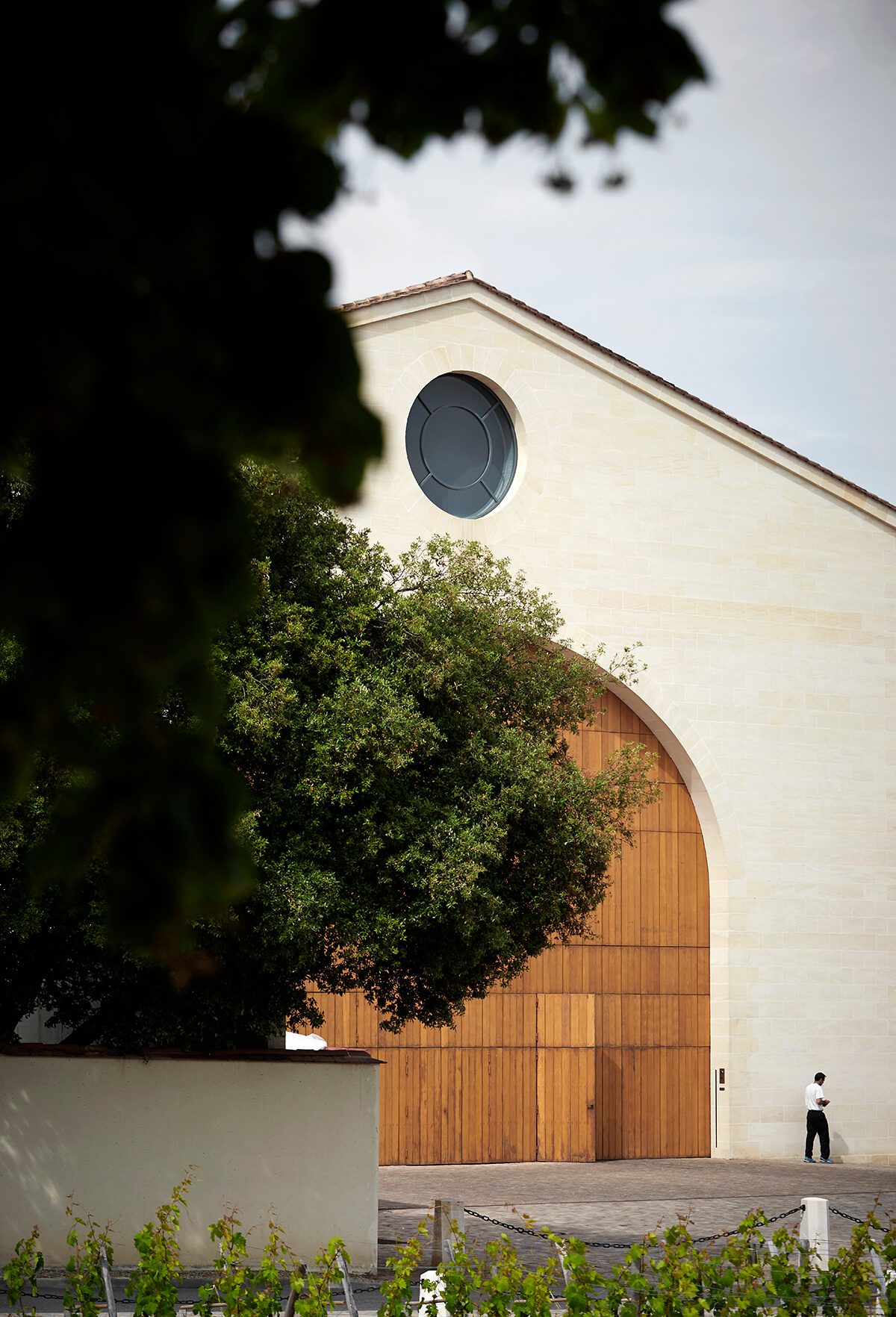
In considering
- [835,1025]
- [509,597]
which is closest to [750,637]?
[835,1025]

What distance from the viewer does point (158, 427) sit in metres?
1.96

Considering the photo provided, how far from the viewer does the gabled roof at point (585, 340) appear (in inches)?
931

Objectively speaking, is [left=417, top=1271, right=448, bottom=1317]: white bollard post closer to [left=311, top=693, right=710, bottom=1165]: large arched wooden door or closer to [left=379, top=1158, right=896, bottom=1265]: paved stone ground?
[left=379, top=1158, right=896, bottom=1265]: paved stone ground

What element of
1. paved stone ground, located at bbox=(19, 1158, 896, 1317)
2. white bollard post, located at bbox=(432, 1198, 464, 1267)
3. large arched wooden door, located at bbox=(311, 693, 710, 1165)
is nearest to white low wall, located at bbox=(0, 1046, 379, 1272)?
paved stone ground, located at bbox=(19, 1158, 896, 1317)

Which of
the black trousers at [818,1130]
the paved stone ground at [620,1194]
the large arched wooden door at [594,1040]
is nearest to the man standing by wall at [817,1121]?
the black trousers at [818,1130]

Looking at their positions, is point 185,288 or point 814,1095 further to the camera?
point 814,1095

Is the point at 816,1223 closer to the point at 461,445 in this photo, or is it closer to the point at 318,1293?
the point at 318,1293

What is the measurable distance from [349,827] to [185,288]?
37.3 feet

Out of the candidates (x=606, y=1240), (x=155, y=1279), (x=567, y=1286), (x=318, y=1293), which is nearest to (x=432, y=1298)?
(x=318, y=1293)

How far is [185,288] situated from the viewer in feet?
6.31

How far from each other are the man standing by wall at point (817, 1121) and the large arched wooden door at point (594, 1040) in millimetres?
1623

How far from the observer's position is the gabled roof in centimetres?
2366

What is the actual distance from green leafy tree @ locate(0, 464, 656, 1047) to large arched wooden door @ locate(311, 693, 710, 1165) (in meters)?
8.86

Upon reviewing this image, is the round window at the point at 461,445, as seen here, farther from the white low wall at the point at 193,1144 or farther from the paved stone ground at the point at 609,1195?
the white low wall at the point at 193,1144
